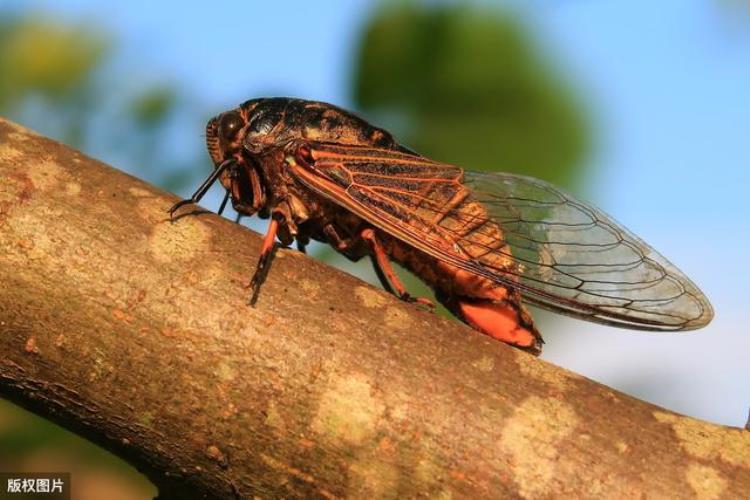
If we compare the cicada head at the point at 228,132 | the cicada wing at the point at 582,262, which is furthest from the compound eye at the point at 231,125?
the cicada wing at the point at 582,262

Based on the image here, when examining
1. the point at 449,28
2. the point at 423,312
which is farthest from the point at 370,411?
the point at 449,28

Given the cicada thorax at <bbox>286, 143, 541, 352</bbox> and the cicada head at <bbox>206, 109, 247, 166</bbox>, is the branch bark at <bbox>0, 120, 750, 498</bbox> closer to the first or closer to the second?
the cicada thorax at <bbox>286, 143, 541, 352</bbox>

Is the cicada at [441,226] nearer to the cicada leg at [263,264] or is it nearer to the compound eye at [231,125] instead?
the compound eye at [231,125]

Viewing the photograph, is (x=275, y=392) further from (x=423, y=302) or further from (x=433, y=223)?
(x=433, y=223)

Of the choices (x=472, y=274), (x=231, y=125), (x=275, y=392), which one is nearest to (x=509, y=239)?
(x=472, y=274)

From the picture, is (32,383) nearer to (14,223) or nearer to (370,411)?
(14,223)
